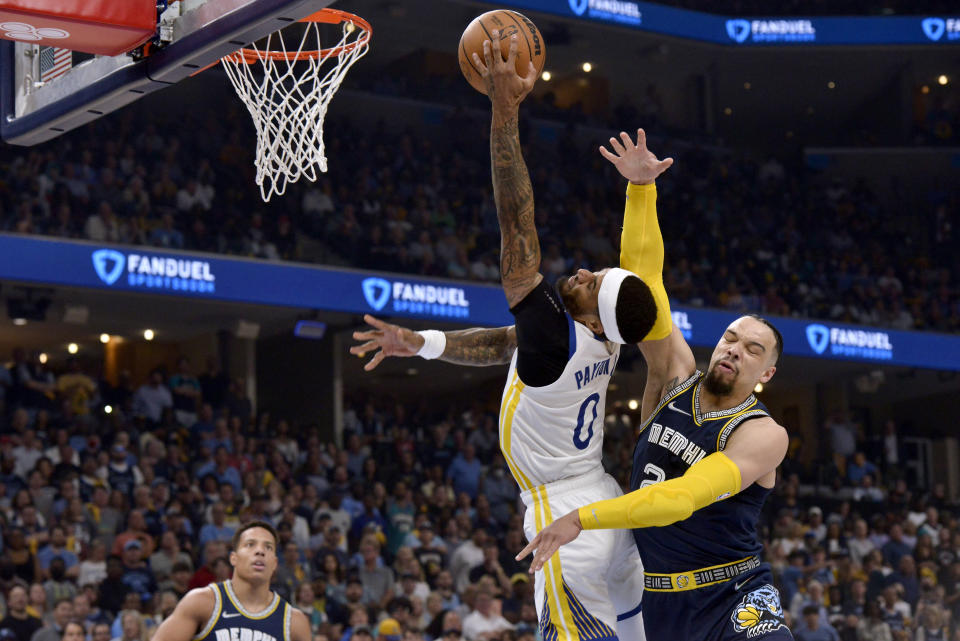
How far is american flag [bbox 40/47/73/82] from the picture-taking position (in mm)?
5785

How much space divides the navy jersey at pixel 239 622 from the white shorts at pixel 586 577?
1.84 meters

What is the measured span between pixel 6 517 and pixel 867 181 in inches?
697

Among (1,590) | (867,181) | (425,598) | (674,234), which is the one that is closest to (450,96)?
(674,234)

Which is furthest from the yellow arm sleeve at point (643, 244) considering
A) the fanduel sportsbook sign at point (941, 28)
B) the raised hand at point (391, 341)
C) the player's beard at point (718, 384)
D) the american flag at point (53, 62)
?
the fanduel sportsbook sign at point (941, 28)

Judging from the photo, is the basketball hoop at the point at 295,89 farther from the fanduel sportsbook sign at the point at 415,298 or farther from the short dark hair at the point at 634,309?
the fanduel sportsbook sign at the point at 415,298

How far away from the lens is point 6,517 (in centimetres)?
1147

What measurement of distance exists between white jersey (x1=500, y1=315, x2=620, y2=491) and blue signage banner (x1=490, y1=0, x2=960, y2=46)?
53.6ft

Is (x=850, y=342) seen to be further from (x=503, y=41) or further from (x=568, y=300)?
(x=503, y=41)

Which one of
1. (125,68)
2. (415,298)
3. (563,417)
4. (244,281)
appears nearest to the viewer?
(563,417)

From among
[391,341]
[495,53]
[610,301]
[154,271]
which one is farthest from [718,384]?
[154,271]

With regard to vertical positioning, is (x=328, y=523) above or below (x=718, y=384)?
above

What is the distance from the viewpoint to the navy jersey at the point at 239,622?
19.4 feet

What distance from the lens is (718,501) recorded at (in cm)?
441

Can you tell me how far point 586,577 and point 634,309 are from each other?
0.94 m
